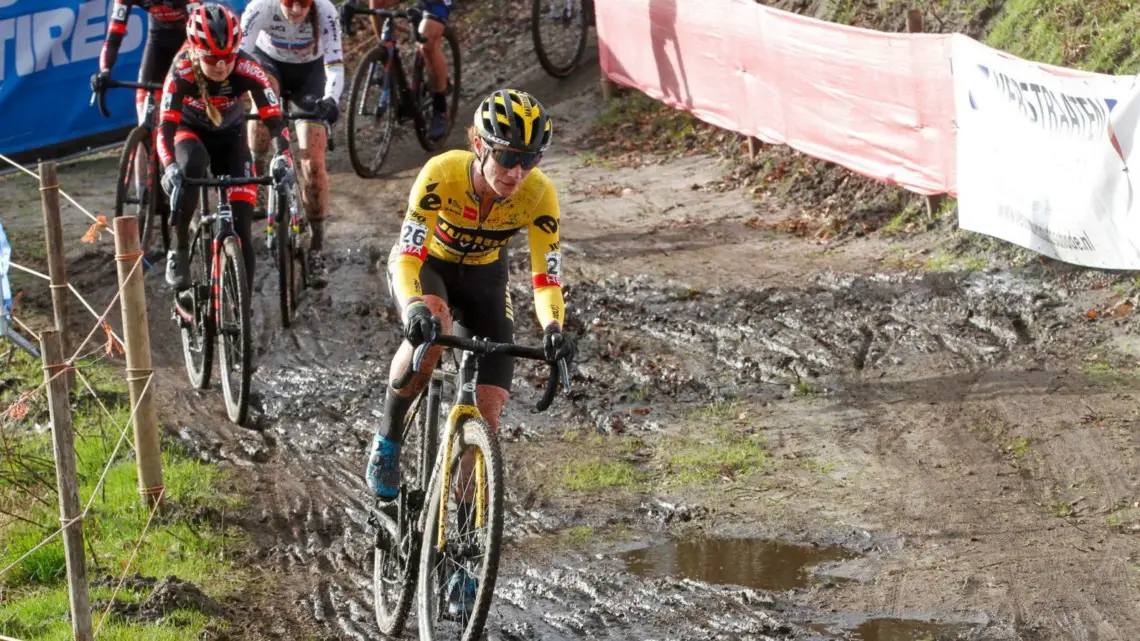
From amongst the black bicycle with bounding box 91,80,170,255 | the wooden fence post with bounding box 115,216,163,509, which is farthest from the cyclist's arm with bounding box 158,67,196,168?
the black bicycle with bounding box 91,80,170,255

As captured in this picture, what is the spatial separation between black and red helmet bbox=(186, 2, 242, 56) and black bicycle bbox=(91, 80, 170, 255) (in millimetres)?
2049

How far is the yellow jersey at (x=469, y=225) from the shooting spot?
567 centimetres

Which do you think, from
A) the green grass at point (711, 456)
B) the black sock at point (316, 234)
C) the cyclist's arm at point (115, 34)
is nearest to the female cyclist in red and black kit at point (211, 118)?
the black sock at point (316, 234)

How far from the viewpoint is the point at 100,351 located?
10.1m

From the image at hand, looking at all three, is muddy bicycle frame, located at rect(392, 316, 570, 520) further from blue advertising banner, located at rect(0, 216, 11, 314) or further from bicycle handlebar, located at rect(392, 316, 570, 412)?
blue advertising banner, located at rect(0, 216, 11, 314)

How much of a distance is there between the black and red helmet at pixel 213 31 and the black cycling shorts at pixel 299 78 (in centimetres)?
231

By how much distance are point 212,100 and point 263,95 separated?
360 mm

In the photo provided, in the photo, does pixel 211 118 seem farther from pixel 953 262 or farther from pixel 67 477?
pixel 953 262

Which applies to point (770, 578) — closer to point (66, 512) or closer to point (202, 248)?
point (66, 512)

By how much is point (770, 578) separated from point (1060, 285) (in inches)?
171

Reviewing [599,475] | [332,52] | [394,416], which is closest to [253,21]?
[332,52]

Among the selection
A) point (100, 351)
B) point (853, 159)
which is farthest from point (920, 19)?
point (100, 351)

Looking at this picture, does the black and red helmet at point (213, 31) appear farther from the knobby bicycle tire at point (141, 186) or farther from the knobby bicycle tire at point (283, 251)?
the knobby bicycle tire at point (141, 186)

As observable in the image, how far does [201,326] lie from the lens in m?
9.09
